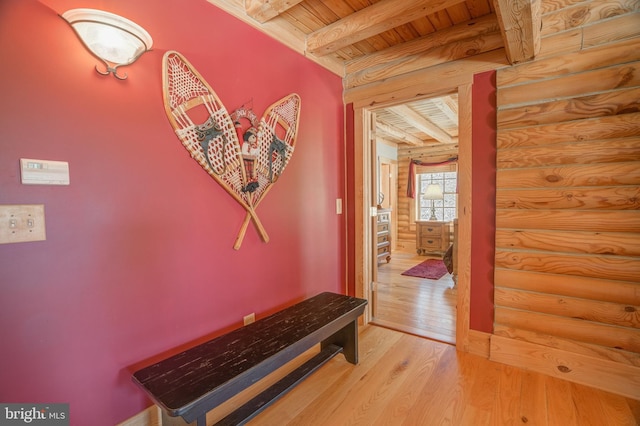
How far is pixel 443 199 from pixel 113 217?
647 centimetres

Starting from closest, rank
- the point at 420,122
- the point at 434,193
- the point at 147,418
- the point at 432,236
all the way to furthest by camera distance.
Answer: the point at 147,418
the point at 420,122
the point at 432,236
the point at 434,193

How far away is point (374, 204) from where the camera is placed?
2832 millimetres

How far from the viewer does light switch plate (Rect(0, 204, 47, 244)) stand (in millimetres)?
1040

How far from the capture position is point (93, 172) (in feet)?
4.06

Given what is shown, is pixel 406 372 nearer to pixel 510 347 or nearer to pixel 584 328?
pixel 510 347

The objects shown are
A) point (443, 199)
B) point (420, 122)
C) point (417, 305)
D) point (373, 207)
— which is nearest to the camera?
point (373, 207)

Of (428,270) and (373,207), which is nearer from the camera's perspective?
(373,207)

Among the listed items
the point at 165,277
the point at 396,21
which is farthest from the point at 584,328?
the point at 165,277

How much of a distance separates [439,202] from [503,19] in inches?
217

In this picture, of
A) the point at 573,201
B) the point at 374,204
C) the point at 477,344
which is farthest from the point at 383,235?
the point at 573,201

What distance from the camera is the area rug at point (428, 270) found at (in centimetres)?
445

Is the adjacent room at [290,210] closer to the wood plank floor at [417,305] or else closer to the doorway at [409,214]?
the wood plank floor at [417,305]

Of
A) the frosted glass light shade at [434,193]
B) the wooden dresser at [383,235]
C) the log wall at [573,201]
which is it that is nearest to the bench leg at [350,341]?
the log wall at [573,201]

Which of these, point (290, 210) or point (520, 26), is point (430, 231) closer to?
point (290, 210)
